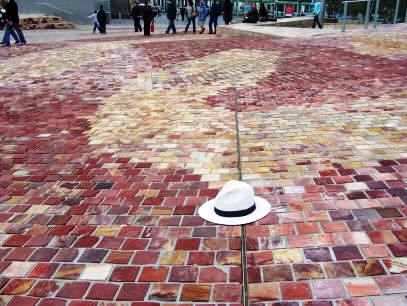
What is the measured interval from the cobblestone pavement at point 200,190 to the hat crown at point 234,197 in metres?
A: 0.16

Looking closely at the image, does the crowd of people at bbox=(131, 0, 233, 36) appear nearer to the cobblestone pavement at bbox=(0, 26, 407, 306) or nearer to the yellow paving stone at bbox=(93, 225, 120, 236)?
the cobblestone pavement at bbox=(0, 26, 407, 306)

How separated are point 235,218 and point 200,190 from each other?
68cm

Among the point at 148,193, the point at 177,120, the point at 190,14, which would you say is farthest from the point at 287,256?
the point at 190,14

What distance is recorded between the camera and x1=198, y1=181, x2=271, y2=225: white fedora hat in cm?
273

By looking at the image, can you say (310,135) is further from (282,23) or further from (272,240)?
(282,23)

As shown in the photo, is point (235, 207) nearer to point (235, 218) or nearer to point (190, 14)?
point (235, 218)

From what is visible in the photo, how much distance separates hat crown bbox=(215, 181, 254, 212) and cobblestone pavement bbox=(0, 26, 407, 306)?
0.51ft

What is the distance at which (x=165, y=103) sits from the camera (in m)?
6.56

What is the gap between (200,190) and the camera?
11.2 ft

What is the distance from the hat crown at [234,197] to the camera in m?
2.72

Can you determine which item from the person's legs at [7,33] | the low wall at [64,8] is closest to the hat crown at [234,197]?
the person's legs at [7,33]

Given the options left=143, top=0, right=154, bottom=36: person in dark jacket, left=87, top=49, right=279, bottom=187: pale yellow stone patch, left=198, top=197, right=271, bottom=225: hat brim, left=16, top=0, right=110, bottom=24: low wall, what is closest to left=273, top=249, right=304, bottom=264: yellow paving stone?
left=198, top=197, right=271, bottom=225: hat brim

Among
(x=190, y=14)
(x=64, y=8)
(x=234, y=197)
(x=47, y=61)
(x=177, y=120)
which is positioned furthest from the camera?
(x=64, y=8)

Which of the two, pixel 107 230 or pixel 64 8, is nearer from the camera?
pixel 107 230
